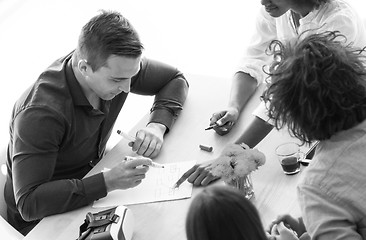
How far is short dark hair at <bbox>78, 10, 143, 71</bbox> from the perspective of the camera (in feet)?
6.74

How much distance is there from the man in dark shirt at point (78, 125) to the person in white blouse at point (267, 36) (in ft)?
0.74

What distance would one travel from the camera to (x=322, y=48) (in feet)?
4.68

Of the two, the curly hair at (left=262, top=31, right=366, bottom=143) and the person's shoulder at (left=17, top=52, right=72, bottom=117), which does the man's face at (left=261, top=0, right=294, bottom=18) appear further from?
the person's shoulder at (left=17, top=52, right=72, bottom=117)

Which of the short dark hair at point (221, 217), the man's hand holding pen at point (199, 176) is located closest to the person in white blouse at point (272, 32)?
the man's hand holding pen at point (199, 176)

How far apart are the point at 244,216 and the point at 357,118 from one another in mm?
432

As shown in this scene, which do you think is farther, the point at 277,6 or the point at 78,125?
the point at 78,125

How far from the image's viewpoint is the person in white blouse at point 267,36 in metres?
1.96

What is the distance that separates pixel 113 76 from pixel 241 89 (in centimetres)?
50

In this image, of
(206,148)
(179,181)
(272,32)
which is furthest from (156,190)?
(272,32)

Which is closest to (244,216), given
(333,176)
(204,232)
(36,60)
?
(204,232)

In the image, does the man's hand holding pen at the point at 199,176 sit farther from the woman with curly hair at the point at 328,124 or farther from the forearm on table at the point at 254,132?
the woman with curly hair at the point at 328,124

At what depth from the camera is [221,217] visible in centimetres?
115

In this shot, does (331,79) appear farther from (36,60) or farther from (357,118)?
(36,60)

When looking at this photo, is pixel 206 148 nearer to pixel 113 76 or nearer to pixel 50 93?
pixel 113 76
